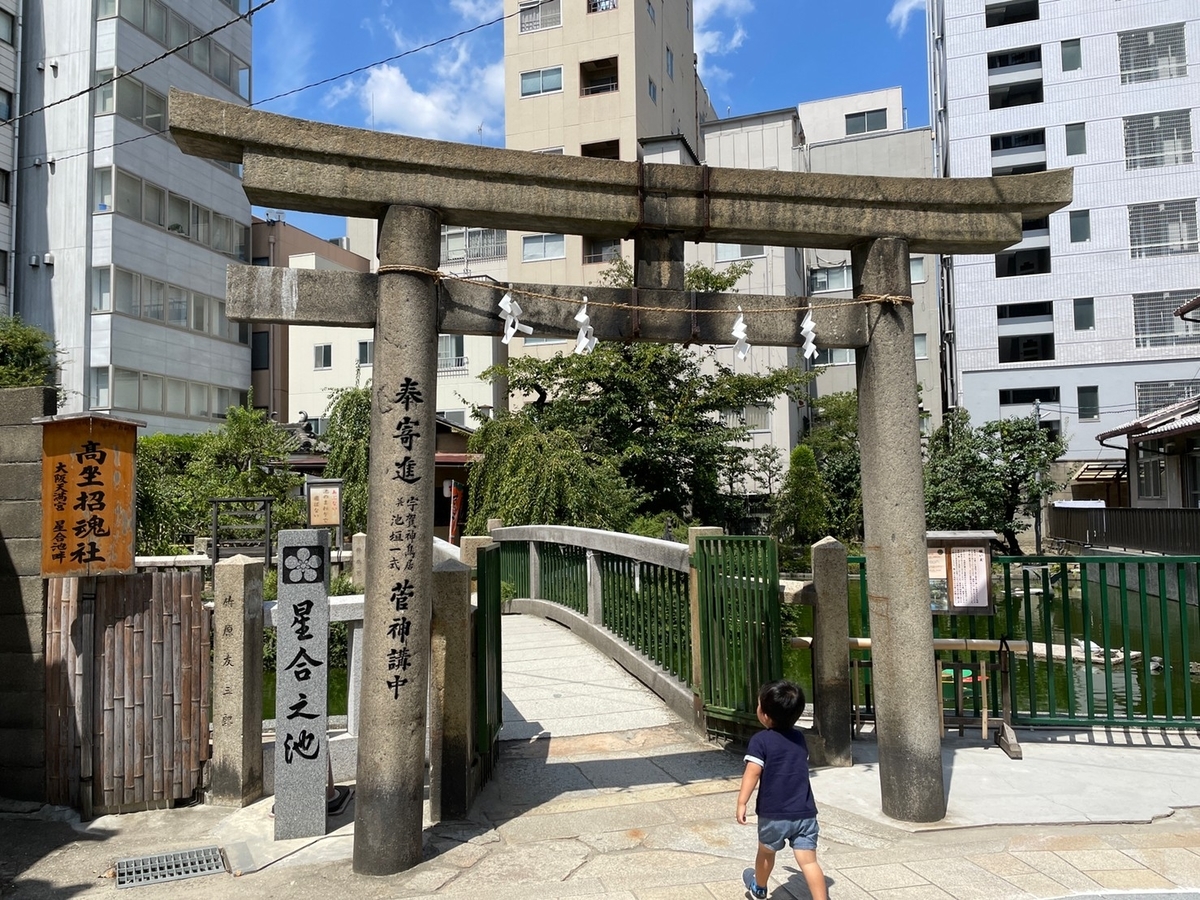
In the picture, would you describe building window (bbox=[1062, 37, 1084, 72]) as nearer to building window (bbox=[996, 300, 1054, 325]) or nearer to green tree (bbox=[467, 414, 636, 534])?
building window (bbox=[996, 300, 1054, 325])

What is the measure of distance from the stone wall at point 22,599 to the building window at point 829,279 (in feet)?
117

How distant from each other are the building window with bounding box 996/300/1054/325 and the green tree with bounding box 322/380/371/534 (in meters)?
26.4

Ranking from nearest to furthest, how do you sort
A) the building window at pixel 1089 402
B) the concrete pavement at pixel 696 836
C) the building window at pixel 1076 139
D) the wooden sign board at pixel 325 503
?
the concrete pavement at pixel 696 836 → the wooden sign board at pixel 325 503 → the building window at pixel 1089 402 → the building window at pixel 1076 139

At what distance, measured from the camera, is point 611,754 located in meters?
7.53

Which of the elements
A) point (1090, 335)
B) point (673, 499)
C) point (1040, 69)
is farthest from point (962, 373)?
point (673, 499)

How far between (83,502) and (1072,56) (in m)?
42.2

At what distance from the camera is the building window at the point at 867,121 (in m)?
49.7

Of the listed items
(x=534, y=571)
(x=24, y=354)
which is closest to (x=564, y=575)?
(x=534, y=571)

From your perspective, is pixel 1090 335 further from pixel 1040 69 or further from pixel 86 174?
pixel 86 174

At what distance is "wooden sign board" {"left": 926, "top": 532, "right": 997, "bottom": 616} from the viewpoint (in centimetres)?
739

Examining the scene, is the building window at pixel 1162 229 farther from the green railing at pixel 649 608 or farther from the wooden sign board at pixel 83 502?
the wooden sign board at pixel 83 502

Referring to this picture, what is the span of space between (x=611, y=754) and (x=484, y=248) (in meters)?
32.8

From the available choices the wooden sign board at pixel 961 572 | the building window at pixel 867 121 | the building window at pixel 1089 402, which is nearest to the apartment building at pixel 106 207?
the wooden sign board at pixel 961 572

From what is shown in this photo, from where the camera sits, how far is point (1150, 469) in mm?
29188
